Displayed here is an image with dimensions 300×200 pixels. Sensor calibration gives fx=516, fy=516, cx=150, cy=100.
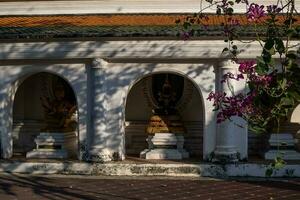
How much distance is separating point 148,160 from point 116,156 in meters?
0.76

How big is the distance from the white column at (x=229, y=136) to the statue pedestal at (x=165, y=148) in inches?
49.2

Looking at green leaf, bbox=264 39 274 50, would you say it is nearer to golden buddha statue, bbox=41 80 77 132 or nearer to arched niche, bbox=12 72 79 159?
golden buddha statue, bbox=41 80 77 132

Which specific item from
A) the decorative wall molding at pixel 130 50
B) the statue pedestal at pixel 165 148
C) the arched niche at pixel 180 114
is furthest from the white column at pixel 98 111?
the arched niche at pixel 180 114

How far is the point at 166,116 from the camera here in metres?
12.9

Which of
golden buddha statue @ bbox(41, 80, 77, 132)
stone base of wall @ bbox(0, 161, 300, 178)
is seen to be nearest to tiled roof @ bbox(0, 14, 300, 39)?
golden buddha statue @ bbox(41, 80, 77, 132)

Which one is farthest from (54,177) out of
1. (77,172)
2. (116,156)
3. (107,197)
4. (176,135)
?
(176,135)

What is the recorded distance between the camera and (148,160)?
12.0 meters

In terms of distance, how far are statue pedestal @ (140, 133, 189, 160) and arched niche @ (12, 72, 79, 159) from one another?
229 cm

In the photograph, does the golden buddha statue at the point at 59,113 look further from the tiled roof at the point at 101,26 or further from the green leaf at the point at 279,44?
the green leaf at the point at 279,44

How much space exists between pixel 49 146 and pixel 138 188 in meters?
3.79

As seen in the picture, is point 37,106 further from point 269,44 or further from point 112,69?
point 269,44

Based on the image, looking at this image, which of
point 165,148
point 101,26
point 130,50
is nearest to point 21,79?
point 101,26

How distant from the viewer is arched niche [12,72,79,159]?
45.2 feet

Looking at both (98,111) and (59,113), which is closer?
(98,111)
